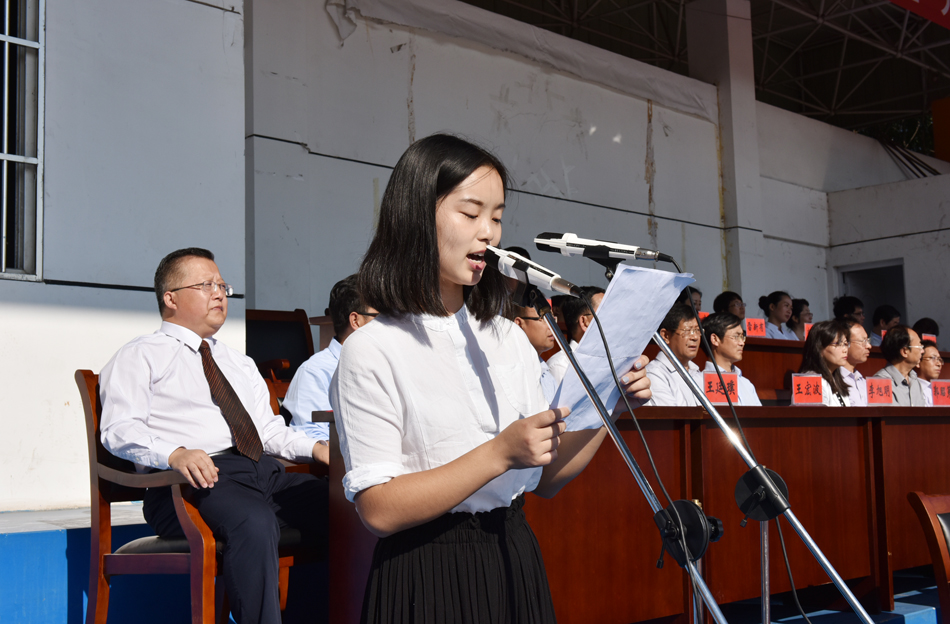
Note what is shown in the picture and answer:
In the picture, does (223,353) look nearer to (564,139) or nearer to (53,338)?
(53,338)

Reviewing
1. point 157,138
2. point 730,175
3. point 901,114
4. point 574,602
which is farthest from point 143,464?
point 901,114

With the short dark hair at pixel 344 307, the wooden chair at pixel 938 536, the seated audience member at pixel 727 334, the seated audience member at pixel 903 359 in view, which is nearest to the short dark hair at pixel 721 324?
the seated audience member at pixel 727 334

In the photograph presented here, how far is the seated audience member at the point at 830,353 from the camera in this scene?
4.00 metres

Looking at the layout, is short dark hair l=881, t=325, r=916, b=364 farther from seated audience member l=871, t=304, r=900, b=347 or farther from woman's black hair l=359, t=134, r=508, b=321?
woman's black hair l=359, t=134, r=508, b=321

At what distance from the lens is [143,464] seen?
1815mm

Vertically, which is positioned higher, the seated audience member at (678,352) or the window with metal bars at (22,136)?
the window with metal bars at (22,136)

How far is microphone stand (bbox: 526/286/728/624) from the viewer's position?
0.94 metres

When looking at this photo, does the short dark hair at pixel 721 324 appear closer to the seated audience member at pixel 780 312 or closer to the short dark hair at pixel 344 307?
the short dark hair at pixel 344 307

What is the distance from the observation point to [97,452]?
191 centimetres

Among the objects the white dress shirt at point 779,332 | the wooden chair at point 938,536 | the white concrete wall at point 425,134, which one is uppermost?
the white concrete wall at point 425,134

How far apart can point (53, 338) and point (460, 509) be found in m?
2.11

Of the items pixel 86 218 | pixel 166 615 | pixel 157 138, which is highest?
pixel 157 138

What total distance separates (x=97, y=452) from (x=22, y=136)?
1354 mm

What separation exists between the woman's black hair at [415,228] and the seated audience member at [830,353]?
337 cm
